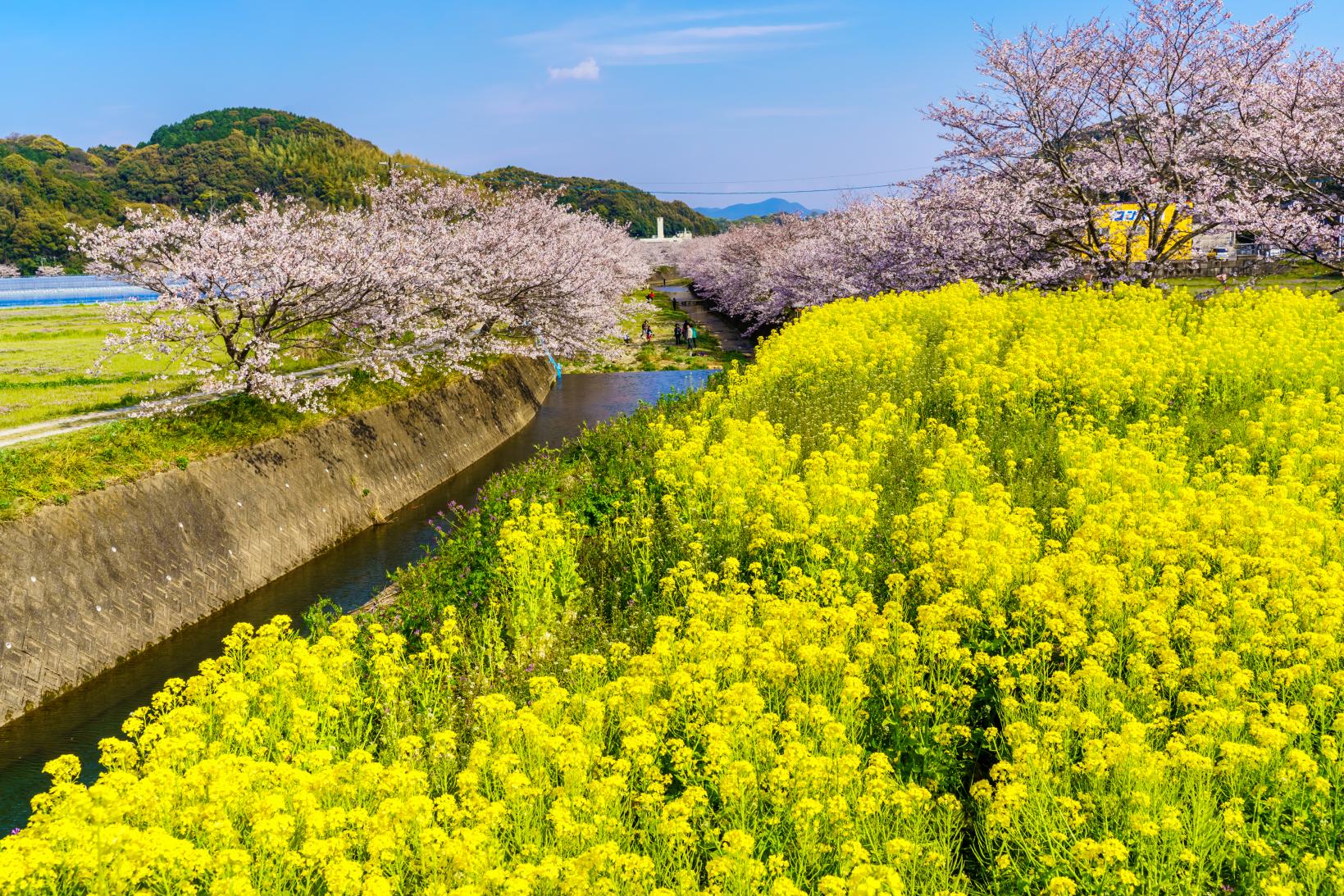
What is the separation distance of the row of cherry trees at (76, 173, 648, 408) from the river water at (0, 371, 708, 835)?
13.6 ft

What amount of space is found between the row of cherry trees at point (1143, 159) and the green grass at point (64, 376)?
27672 millimetres

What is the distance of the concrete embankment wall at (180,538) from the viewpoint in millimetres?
14375

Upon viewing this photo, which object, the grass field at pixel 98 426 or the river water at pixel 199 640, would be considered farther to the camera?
the grass field at pixel 98 426

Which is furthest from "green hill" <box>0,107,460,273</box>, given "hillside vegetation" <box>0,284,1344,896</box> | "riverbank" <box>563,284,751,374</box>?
"hillside vegetation" <box>0,284,1344,896</box>

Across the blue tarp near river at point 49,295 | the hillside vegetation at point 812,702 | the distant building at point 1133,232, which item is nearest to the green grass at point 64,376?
the blue tarp near river at point 49,295

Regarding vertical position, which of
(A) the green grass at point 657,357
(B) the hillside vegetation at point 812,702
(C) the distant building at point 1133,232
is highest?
(C) the distant building at point 1133,232

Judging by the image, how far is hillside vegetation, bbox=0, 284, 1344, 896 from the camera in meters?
5.39

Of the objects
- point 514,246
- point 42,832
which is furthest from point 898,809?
point 514,246

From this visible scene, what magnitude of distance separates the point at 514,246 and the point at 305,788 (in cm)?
3178

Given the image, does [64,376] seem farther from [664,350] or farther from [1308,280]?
[1308,280]

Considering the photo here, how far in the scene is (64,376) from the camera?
1076 inches

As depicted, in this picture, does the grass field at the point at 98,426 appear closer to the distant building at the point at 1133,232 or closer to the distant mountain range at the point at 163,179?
the distant building at the point at 1133,232

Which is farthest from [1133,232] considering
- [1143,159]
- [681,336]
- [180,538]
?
[180,538]

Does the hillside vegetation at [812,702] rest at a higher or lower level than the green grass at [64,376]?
lower
